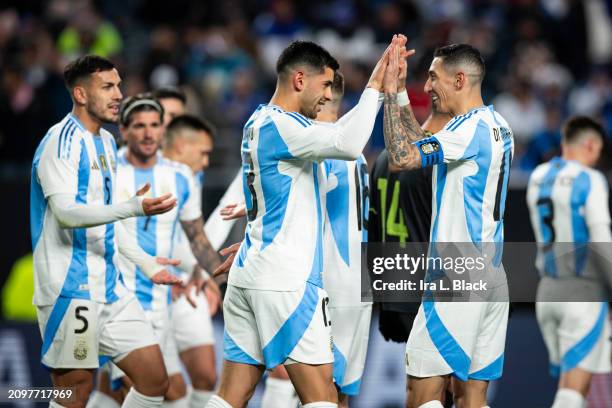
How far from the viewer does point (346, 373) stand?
7832 millimetres

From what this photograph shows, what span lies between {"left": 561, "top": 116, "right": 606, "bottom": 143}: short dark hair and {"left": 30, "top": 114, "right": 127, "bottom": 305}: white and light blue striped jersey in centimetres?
430

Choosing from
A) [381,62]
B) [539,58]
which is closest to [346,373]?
[381,62]

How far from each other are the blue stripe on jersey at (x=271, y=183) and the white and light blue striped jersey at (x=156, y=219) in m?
2.43

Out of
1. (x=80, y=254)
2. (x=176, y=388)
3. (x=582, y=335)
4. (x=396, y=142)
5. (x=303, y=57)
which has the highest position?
(x=303, y=57)

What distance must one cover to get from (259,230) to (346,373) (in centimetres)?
157

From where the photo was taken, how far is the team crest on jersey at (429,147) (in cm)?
682

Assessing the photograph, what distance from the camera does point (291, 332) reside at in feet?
21.8

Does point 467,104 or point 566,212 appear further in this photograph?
point 566,212

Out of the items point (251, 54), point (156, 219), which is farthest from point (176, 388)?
point (251, 54)

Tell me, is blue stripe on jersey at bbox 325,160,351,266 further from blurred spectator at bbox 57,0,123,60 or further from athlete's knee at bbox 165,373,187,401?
blurred spectator at bbox 57,0,123,60

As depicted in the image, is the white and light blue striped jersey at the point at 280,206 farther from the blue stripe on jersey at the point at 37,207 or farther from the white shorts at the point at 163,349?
the white shorts at the point at 163,349

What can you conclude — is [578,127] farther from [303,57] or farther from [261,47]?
[261,47]

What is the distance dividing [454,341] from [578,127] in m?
3.55

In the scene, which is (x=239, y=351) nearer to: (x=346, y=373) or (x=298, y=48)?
(x=346, y=373)
